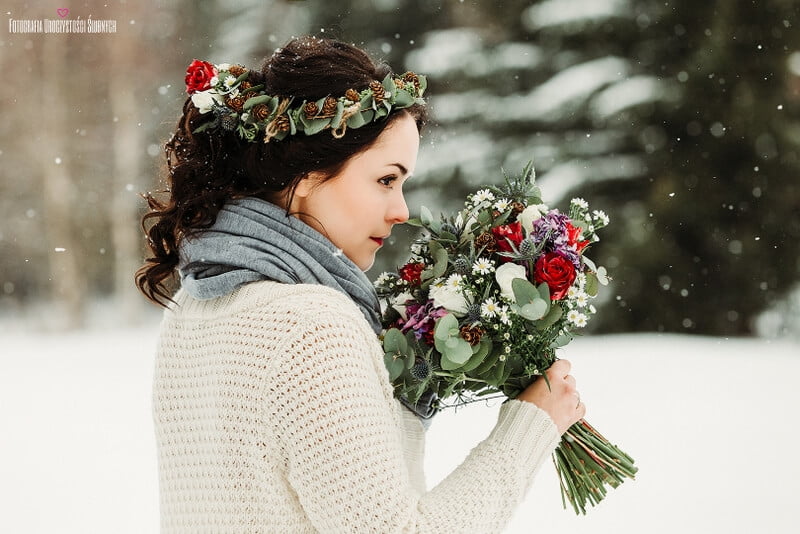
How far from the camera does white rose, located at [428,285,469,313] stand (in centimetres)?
139

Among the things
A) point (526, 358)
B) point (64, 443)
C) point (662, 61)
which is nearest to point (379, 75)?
point (526, 358)

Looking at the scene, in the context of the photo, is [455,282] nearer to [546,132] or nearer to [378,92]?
[378,92]

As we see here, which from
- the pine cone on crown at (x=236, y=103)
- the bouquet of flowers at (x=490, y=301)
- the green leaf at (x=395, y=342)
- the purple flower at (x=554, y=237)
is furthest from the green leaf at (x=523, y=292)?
the pine cone on crown at (x=236, y=103)

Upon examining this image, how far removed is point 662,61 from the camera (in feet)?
22.0

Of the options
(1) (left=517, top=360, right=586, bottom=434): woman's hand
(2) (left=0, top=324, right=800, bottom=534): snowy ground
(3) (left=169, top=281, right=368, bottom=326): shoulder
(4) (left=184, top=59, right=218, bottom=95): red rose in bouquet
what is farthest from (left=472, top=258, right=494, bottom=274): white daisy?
(2) (left=0, top=324, right=800, bottom=534): snowy ground

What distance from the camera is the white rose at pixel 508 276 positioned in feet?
4.52

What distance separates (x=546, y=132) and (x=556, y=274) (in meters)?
5.38

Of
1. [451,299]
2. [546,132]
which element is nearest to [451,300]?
[451,299]

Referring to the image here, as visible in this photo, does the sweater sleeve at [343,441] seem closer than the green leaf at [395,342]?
Yes

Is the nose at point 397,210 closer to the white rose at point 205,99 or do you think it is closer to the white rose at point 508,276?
the white rose at point 508,276

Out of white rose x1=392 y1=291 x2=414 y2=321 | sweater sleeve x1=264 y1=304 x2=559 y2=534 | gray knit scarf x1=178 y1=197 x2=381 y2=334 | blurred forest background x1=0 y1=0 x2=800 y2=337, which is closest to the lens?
sweater sleeve x1=264 y1=304 x2=559 y2=534

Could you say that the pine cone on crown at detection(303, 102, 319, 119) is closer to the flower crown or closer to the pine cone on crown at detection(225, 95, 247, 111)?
the flower crown

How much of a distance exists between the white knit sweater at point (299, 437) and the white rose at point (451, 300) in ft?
0.73

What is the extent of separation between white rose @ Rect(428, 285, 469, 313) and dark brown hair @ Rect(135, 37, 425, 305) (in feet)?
0.95
